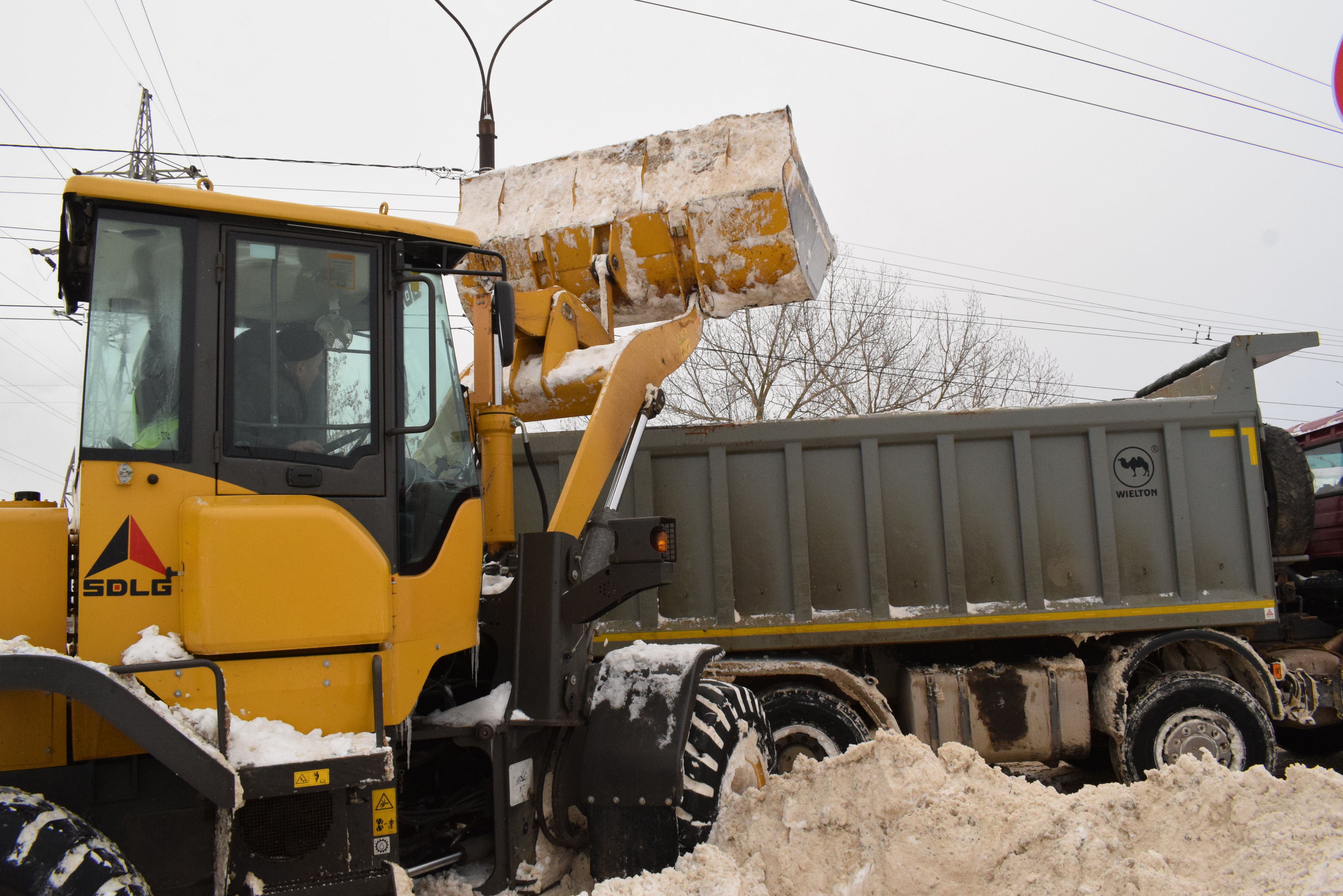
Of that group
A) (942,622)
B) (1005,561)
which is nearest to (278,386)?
(942,622)

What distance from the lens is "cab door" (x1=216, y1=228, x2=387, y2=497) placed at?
114 inches

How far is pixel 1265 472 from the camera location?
572 cm

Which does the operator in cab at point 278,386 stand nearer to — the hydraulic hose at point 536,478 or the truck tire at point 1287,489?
the hydraulic hose at point 536,478

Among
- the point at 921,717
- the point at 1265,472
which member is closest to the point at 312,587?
the point at 921,717

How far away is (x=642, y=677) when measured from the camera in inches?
146

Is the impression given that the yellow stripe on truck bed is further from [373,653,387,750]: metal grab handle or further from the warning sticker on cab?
the warning sticker on cab

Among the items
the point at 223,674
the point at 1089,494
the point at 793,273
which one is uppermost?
the point at 793,273

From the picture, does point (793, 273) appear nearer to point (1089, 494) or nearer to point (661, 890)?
point (1089, 494)

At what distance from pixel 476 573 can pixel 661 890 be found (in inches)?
53.3

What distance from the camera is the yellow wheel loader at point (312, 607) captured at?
268 cm

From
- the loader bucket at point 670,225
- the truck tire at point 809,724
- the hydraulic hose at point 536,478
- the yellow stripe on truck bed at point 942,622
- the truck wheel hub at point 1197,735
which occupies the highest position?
the loader bucket at point 670,225

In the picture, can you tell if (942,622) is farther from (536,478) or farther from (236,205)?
(236,205)

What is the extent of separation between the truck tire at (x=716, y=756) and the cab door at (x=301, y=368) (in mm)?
1657

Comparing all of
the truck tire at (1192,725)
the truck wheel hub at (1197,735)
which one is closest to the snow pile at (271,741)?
the truck tire at (1192,725)
